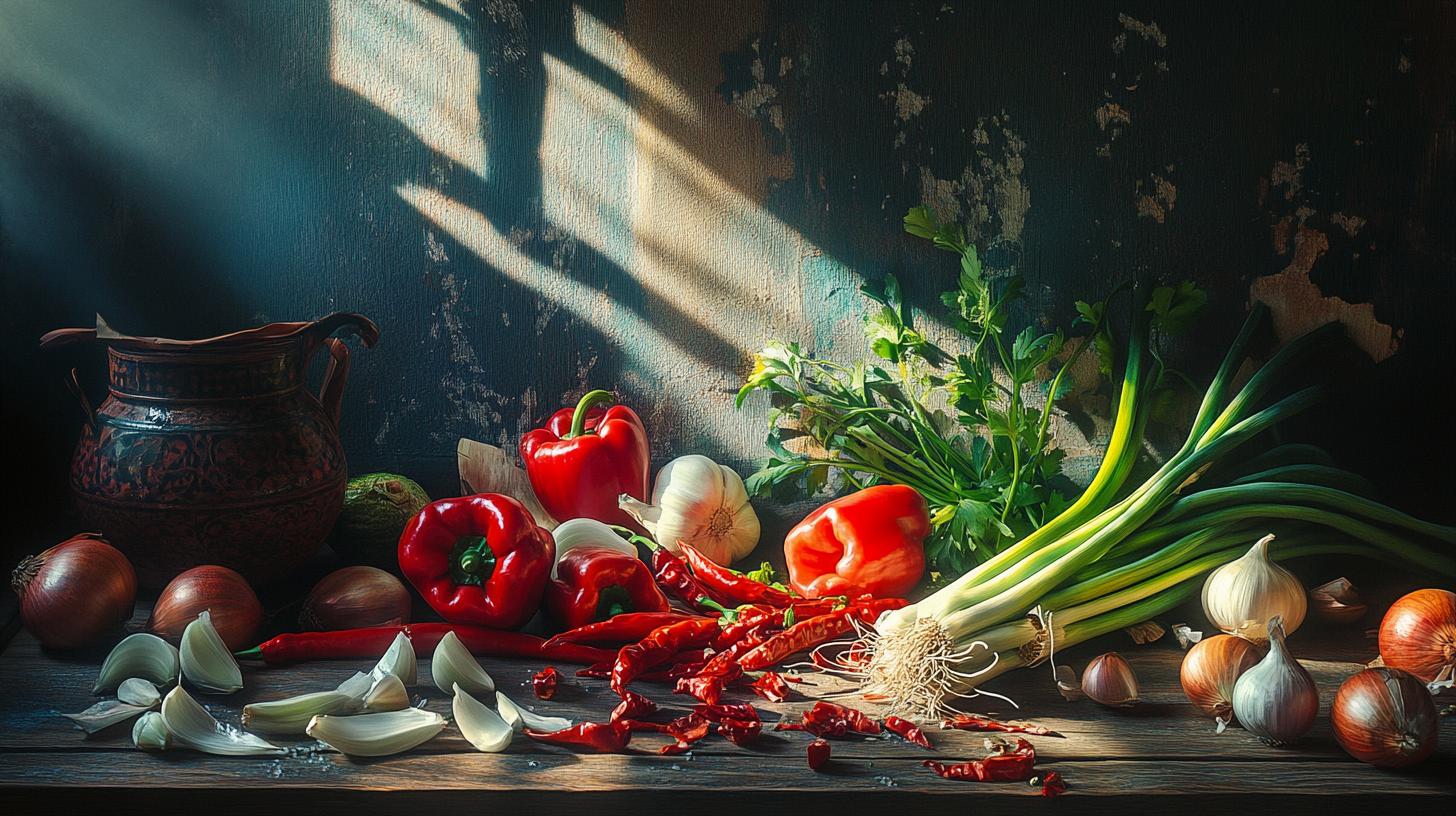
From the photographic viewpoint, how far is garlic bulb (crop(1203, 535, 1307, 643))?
3.95 ft

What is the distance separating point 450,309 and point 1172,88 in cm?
144

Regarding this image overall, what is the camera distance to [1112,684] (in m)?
1.08

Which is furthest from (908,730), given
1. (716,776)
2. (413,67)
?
(413,67)

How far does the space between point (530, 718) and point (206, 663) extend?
0.43 meters

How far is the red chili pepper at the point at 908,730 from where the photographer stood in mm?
1010

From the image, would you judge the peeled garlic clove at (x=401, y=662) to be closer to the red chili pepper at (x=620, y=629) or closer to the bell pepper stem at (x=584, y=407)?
the red chili pepper at (x=620, y=629)

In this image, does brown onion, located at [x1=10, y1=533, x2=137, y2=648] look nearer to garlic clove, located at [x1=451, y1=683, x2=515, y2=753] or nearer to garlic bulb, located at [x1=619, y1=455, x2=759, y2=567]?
garlic clove, located at [x1=451, y1=683, x2=515, y2=753]

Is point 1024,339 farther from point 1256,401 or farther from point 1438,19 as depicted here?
point 1438,19

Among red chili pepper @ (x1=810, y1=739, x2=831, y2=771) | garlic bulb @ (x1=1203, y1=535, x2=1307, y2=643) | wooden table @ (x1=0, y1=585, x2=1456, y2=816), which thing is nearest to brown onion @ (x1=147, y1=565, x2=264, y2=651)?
wooden table @ (x1=0, y1=585, x2=1456, y2=816)

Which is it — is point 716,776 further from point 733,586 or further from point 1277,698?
point 1277,698

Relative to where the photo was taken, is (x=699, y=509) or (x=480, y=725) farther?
(x=699, y=509)

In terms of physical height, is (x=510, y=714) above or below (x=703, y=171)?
below

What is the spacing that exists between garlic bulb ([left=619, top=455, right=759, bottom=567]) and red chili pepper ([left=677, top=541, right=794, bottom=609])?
0.25ft

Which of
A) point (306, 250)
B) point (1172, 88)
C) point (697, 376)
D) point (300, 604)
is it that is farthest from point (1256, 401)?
point (306, 250)
